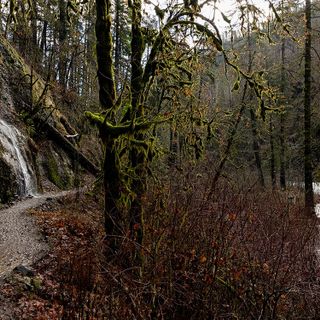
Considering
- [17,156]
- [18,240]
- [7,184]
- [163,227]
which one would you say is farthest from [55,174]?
[163,227]

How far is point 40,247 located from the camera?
8.37 meters

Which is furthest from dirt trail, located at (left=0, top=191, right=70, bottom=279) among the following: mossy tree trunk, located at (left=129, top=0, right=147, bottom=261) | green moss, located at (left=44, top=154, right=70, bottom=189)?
green moss, located at (left=44, top=154, right=70, bottom=189)

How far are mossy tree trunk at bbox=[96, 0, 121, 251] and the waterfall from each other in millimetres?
7045

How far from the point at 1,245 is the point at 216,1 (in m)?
6.33

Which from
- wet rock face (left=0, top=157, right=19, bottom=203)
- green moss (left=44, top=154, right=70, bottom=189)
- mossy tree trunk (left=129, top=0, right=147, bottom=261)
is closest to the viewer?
mossy tree trunk (left=129, top=0, right=147, bottom=261)

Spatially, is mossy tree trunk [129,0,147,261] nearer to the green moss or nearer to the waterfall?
the waterfall

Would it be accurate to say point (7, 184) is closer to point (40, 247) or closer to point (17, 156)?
point (17, 156)

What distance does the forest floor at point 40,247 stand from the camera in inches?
230

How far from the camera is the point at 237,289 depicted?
16.6 feet

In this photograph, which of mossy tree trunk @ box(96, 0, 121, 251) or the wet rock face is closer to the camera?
mossy tree trunk @ box(96, 0, 121, 251)

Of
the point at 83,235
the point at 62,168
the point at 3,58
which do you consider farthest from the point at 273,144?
the point at 83,235

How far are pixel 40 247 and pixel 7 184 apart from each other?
468 centimetres

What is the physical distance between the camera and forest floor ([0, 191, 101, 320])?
5836 mm

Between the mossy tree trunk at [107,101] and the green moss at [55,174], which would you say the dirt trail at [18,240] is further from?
the green moss at [55,174]
